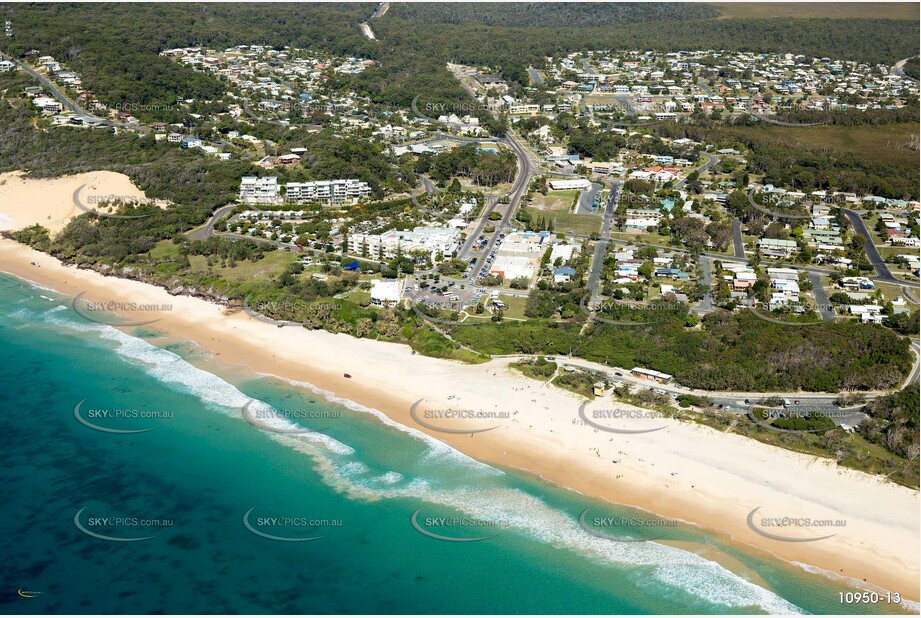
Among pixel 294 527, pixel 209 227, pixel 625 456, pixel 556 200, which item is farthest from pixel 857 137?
pixel 294 527

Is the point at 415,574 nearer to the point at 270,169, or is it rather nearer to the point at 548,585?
the point at 548,585

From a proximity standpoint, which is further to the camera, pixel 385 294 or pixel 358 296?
pixel 358 296

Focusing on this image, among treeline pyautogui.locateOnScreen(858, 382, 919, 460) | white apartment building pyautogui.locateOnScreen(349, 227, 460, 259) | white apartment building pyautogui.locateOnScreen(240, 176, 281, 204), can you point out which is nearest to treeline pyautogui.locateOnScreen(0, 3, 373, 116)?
white apartment building pyautogui.locateOnScreen(240, 176, 281, 204)

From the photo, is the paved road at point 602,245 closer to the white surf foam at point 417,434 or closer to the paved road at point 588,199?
the paved road at point 588,199

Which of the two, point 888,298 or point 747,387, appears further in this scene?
point 888,298

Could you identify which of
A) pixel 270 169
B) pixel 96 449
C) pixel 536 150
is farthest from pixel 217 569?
pixel 536 150

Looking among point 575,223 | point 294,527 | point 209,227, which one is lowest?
point 294,527

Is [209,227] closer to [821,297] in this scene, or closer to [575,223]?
[575,223]
